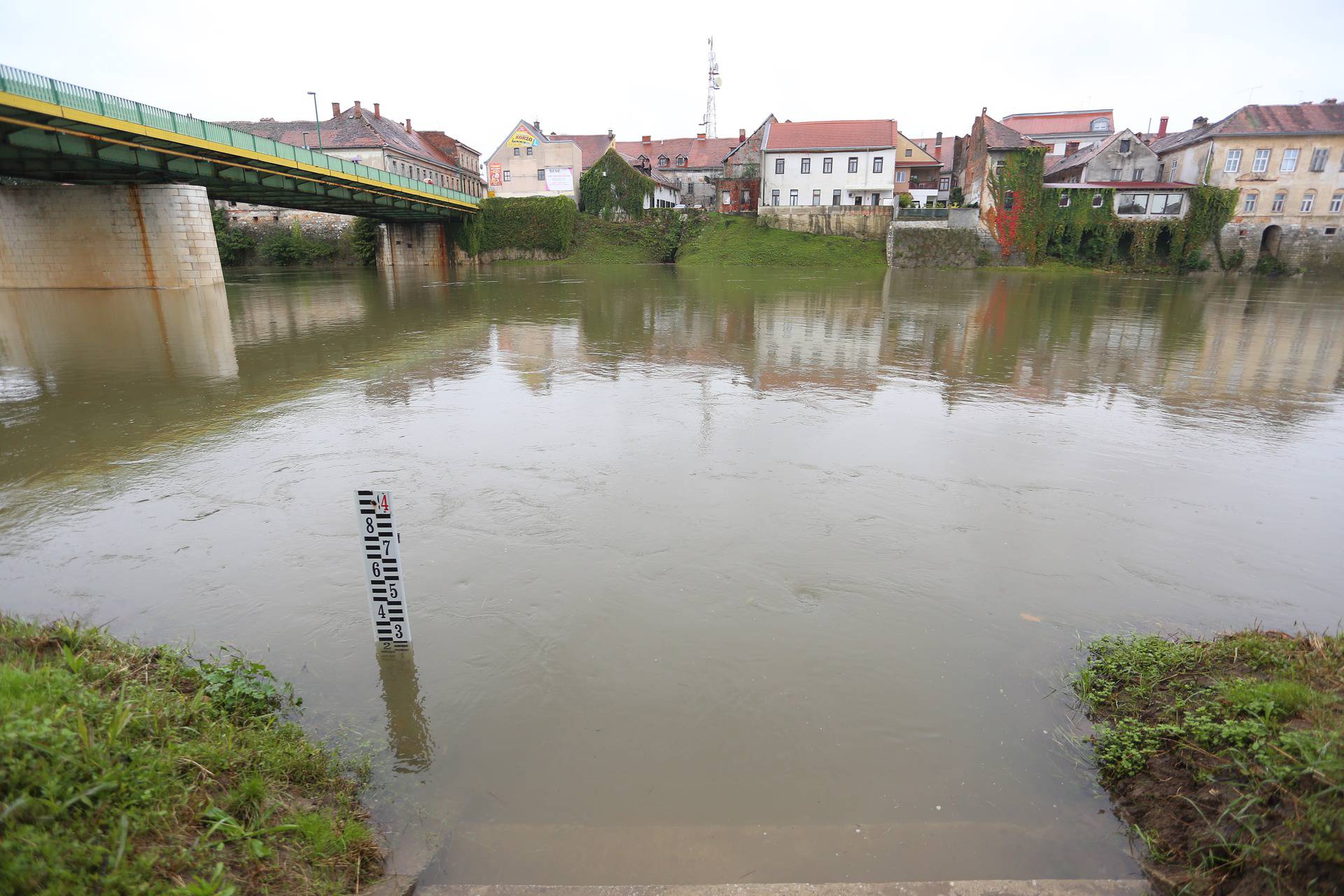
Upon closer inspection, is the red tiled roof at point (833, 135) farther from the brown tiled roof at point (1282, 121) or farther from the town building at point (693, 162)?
the brown tiled roof at point (1282, 121)

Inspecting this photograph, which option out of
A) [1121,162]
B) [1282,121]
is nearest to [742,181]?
[1121,162]

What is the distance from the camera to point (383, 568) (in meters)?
4.73

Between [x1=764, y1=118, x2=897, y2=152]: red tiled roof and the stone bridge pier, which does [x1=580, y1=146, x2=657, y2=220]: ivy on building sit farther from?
the stone bridge pier

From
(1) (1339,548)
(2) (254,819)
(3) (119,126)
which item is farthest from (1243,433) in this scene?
(3) (119,126)

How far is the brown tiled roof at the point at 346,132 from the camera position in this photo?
62.8 meters

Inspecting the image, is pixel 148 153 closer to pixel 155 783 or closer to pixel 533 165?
pixel 155 783

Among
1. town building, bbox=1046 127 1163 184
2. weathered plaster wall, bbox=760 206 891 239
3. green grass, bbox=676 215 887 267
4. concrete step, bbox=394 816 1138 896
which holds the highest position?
town building, bbox=1046 127 1163 184

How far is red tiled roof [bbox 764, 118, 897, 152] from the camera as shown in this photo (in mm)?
57656

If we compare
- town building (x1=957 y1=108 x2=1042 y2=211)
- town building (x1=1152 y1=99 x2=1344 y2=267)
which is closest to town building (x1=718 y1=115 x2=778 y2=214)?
town building (x1=957 y1=108 x2=1042 y2=211)

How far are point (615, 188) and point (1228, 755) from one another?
63641 millimetres

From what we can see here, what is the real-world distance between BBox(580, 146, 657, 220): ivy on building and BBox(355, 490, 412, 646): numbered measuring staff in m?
61.3

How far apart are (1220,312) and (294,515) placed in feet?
98.2

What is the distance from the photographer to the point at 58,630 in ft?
13.9

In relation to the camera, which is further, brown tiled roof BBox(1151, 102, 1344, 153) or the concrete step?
brown tiled roof BBox(1151, 102, 1344, 153)
